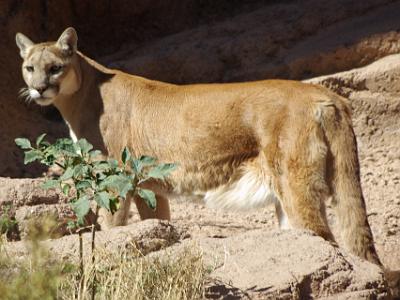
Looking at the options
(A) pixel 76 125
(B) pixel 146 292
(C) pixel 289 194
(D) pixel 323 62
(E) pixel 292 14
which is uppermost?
(E) pixel 292 14

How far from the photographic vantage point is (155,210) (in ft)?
27.4

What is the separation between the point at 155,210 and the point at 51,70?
56.9 inches

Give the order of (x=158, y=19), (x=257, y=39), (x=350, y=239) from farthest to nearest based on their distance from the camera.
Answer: (x=158, y=19), (x=257, y=39), (x=350, y=239)

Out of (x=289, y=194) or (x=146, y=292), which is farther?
(x=289, y=194)

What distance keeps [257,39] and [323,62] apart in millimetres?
864

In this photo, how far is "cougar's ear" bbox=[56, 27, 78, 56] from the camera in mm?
8562

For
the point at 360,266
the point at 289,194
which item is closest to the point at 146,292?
the point at 360,266

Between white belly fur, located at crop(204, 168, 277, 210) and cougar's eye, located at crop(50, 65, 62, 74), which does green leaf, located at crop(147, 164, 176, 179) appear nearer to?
white belly fur, located at crop(204, 168, 277, 210)

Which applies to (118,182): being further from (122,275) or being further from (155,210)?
(155,210)

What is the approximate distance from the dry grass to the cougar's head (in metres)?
2.71

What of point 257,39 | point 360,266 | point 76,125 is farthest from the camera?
point 257,39

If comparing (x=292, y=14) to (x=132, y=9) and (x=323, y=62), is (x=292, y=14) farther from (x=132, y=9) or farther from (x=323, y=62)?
(x=132, y=9)

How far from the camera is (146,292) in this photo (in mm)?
5535

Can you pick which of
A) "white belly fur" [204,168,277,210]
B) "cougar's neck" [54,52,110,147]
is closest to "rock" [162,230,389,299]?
"white belly fur" [204,168,277,210]
